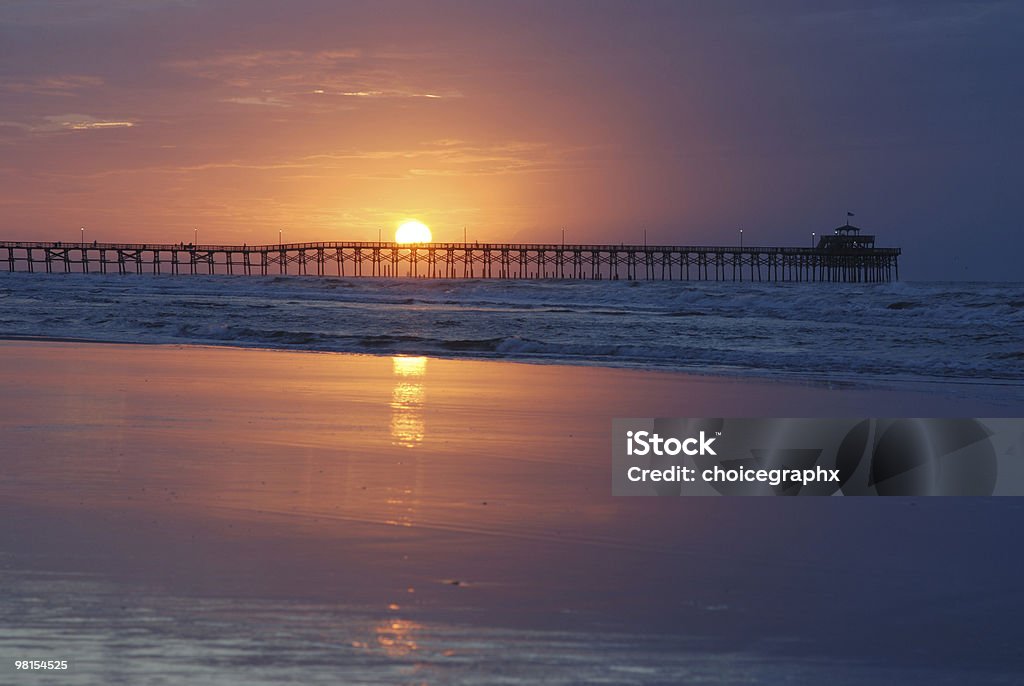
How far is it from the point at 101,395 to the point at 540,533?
639 centimetres

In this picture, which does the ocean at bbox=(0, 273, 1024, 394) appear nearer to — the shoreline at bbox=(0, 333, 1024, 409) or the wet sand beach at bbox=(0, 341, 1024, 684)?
the shoreline at bbox=(0, 333, 1024, 409)

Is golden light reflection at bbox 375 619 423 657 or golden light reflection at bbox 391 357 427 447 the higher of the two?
golden light reflection at bbox 391 357 427 447

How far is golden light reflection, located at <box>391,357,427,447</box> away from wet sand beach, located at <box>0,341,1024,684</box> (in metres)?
0.11

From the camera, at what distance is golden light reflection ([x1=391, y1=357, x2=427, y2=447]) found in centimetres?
756

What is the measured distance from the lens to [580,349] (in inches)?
722

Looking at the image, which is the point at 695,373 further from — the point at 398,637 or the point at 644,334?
the point at 398,637

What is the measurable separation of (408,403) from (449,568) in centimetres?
566

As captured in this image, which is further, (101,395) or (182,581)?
(101,395)

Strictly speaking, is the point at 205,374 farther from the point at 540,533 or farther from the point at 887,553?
the point at 887,553

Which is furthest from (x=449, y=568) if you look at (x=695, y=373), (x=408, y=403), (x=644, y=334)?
(x=644, y=334)

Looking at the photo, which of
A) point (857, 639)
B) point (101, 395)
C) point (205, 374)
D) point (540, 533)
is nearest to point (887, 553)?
point (857, 639)

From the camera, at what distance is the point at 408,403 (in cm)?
967

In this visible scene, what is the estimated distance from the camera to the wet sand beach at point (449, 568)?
312cm

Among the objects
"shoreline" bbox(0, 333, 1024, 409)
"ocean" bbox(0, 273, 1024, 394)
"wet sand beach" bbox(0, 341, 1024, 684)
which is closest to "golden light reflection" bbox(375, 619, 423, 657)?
"wet sand beach" bbox(0, 341, 1024, 684)
